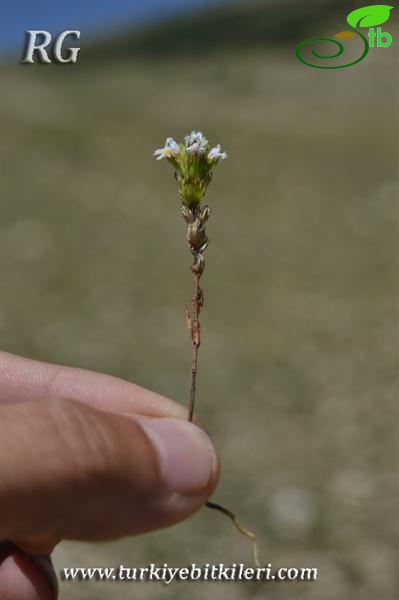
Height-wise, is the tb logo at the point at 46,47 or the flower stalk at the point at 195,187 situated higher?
the tb logo at the point at 46,47

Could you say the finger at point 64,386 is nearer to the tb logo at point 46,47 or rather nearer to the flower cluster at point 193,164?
the flower cluster at point 193,164

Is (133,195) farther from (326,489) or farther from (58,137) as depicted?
(326,489)

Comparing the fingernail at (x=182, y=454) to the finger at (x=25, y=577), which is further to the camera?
the finger at (x=25, y=577)

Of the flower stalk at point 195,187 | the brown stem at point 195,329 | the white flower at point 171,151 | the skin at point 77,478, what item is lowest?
the skin at point 77,478

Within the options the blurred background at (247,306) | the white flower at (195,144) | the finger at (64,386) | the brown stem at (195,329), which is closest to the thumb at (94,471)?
the brown stem at (195,329)

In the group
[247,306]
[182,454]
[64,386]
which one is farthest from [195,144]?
[247,306]

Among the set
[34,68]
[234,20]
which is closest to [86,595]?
[34,68]
